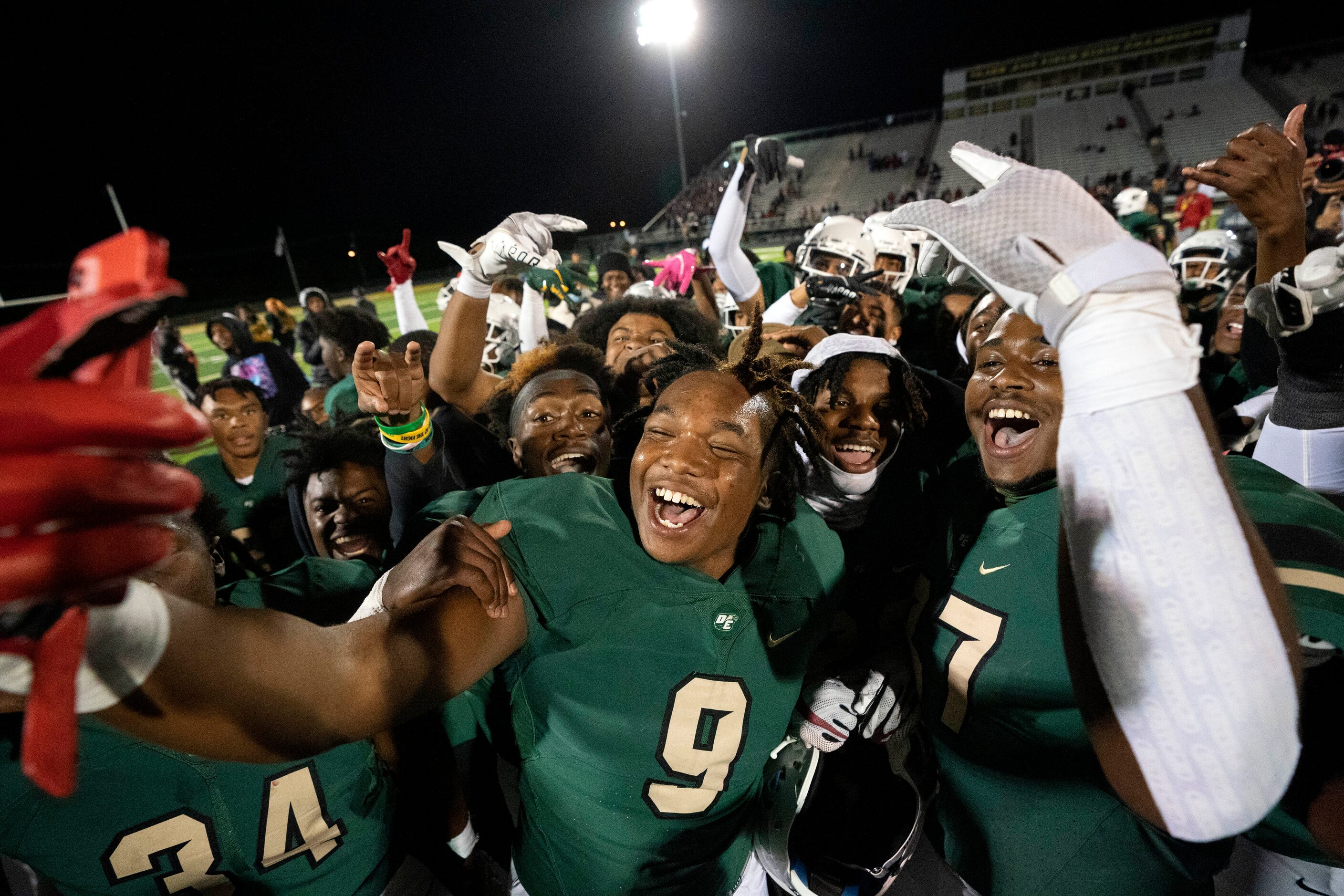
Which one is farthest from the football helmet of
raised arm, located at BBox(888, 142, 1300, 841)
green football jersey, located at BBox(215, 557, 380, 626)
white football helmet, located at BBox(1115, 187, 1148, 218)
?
white football helmet, located at BBox(1115, 187, 1148, 218)

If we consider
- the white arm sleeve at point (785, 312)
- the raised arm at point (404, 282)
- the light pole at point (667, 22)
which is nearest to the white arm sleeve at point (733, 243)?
the white arm sleeve at point (785, 312)

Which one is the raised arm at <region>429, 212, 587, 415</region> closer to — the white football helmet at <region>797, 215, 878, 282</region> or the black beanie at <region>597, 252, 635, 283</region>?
the white football helmet at <region>797, 215, 878, 282</region>

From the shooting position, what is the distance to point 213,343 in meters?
10.8

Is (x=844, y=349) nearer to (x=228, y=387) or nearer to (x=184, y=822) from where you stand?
(x=184, y=822)

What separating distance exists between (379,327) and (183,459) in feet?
6.25

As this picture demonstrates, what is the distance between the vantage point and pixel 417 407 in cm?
229

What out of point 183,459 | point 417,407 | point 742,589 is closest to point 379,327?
point 183,459

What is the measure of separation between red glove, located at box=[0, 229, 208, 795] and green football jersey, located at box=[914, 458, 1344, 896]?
1.70 metres

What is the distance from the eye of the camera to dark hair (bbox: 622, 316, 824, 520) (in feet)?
6.17

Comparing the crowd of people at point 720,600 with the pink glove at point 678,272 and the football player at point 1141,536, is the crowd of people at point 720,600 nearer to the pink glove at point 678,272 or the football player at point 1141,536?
the football player at point 1141,536

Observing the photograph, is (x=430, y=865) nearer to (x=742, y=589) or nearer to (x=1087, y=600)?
(x=742, y=589)

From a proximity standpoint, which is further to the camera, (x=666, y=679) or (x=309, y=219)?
(x=309, y=219)

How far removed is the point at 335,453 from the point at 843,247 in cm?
444

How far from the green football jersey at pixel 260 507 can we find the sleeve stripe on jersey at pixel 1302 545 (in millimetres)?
3958
